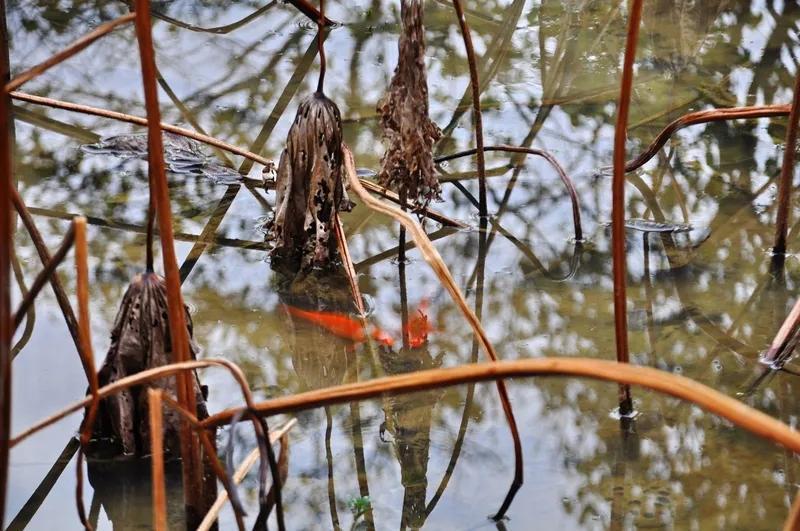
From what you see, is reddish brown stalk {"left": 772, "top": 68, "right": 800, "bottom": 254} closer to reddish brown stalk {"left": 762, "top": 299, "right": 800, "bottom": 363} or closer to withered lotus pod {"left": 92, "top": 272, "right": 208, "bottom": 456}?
reddish brown stalk {"left": 762, "top": 299, "right": 800, "bottom": 363}

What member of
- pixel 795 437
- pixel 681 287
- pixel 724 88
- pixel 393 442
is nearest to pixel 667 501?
pixel 393 442

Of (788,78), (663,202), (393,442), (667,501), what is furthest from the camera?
(788,78)

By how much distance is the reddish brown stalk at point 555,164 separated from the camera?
3.64 metres

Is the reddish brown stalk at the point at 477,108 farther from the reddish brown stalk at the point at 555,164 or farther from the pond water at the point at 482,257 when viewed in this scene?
the reddish brown stalk at the point at 555,164

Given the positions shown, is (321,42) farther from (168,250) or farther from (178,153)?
(178,153)

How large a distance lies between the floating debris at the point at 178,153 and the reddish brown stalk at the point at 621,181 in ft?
6.90

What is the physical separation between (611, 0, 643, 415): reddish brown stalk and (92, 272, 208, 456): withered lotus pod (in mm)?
872

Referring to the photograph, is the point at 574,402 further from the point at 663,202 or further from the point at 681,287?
the point at 663,202

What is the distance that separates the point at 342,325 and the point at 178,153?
1.39 metres

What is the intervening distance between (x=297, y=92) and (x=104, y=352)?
2054 millimetres

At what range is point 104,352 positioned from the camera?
2984mm

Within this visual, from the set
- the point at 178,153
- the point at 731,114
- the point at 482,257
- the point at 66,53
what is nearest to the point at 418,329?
the point at 482,257

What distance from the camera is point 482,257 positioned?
11.8ft

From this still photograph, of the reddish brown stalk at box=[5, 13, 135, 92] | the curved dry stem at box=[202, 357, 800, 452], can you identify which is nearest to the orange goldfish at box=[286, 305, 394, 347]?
the reddish brown stalk at box=[5, 13, 135, 92]
